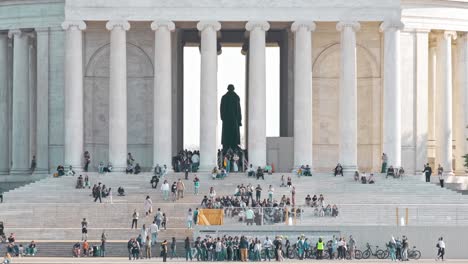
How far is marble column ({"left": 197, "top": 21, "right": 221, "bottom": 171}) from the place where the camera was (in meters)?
150

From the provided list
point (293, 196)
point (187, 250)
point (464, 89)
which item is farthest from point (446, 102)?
point (187, 250)

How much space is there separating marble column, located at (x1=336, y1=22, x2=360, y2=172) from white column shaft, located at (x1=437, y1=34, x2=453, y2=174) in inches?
489

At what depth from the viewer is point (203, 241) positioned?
120 metres

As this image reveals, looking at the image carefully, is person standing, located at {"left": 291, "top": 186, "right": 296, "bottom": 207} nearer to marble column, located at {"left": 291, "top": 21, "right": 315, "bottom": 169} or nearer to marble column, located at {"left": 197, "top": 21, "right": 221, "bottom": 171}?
marble column, located at {"left": 291, "top": 21, "right": 315, "bottom": 169}

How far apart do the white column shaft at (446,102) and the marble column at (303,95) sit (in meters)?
15.6

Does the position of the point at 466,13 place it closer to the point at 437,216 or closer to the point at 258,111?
the point at 258,111

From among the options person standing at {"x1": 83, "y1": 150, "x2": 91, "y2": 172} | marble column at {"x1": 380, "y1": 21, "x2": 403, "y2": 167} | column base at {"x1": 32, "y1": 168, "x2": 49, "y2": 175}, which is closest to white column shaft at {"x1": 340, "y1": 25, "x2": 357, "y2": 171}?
marble column at {"x1": 380, "y1": 21, "x2": 403, "y2": 167}

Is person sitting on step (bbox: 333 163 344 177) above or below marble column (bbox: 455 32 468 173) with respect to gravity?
below

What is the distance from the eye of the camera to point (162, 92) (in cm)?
15062

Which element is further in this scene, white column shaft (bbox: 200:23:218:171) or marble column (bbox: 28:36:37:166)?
marble column (bbox: 28:36:37:166)

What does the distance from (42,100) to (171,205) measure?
94.7 ft

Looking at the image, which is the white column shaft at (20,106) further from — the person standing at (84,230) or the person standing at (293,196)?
the person standing at (84,230)

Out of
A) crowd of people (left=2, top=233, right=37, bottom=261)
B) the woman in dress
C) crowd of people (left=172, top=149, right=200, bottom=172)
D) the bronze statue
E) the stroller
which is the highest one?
the bronze statue

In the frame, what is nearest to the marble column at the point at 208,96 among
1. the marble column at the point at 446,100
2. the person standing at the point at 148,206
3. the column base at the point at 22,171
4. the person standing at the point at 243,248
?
the person standing at the point at 148,206
